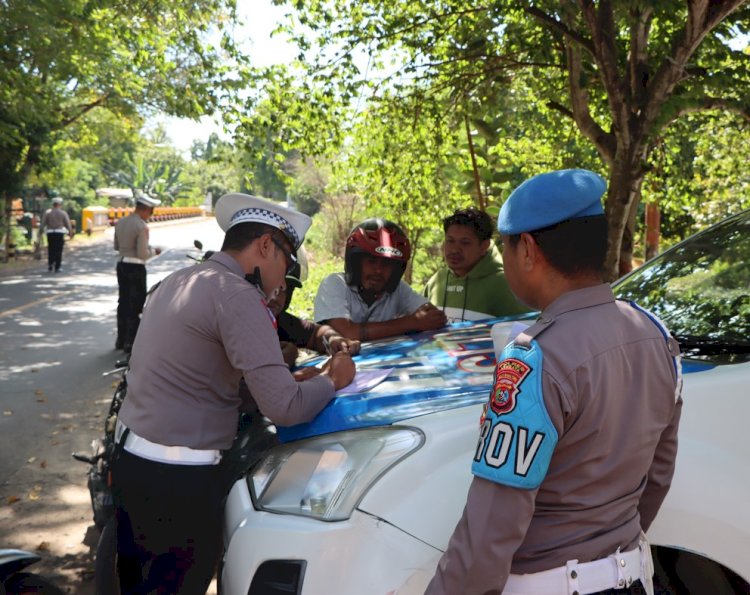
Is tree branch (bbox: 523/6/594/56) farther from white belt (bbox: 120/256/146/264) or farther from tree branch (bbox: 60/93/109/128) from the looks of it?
tree branch (bbox: 60/93/109/128)

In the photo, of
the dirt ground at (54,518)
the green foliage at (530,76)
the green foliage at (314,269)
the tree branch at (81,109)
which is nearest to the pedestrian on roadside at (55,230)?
the tree branch at (81,109)

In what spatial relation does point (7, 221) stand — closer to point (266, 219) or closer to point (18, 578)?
point (18, 578)

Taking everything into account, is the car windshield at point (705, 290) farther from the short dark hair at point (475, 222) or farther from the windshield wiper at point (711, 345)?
the short dark hair at point (475, 222)

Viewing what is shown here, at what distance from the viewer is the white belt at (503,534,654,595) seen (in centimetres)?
164

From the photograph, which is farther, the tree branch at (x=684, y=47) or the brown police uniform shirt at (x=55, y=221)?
the brown police uniform shirt at (x=55, y=221)

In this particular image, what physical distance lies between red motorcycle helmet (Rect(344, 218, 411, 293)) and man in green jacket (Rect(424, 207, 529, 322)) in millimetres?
582

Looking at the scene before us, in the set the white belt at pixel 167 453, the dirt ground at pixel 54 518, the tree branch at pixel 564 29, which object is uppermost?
the tree branch at pixel 564 29

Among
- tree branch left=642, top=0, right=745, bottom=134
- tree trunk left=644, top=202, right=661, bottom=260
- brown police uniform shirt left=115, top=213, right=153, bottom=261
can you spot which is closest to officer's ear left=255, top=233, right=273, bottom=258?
tree branch left=642, top=0, right=745, bottom=134

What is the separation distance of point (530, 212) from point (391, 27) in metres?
7.31

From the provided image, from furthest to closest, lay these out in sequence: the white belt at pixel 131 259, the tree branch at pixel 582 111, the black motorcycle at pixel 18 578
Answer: the white belt at pixel 131 259
the tree branch at pixel 582 111
the black motorcycle at pixel 18 578

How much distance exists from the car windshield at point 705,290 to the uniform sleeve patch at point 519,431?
106 centimetres

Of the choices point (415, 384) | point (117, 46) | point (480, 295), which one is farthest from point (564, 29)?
point (117, 46)

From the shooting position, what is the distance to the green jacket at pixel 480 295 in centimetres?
444

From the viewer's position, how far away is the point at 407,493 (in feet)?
6.55
